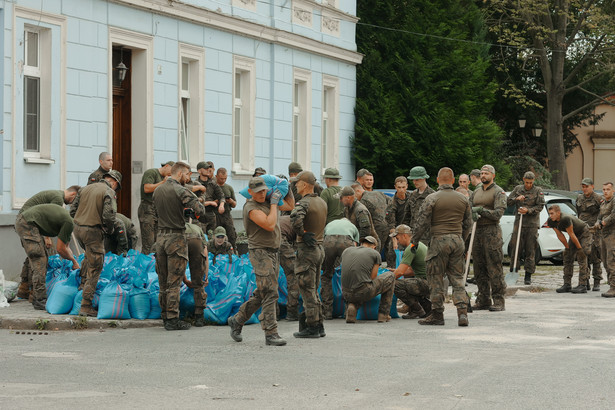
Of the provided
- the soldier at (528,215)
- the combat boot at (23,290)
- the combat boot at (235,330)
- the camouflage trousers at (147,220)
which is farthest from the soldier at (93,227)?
the soldier at (528,215)

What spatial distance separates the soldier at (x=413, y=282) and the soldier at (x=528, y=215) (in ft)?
19.5

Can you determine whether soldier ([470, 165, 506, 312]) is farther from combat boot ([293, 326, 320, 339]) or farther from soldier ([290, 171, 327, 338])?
combat boot ([293, 326, 320, 339])

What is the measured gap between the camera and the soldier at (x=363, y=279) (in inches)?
508

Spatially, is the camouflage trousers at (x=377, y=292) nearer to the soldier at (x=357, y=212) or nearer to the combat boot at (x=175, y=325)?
the soldier at (x=357, y=212)

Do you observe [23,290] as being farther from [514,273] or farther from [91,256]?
[514,273]

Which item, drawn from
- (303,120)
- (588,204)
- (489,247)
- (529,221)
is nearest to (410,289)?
(489,247)

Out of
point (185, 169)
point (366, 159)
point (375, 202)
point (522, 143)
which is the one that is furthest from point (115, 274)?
point (522, 143)

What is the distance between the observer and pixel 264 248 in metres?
11.0

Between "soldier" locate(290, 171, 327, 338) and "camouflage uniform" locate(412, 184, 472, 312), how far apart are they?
1.84 m

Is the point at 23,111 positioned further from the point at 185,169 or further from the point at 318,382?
the point at 318,382

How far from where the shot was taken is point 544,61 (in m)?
40.6

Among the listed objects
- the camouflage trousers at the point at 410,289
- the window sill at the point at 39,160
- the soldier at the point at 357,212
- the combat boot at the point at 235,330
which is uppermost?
the window sill at the point at 39,160

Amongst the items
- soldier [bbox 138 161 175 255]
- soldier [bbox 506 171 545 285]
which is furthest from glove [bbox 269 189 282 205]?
soldier [bbox 506 171 545 285]

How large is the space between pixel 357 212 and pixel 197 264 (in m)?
2.36
